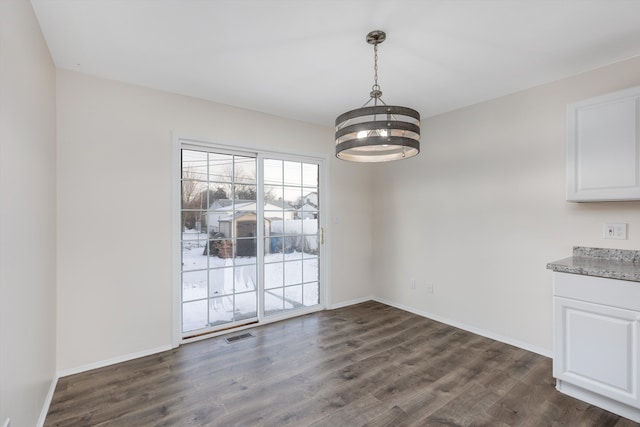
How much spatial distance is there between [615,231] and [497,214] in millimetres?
897

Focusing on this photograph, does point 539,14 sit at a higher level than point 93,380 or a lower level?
higher

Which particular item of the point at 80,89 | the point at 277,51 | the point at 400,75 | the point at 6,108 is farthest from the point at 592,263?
the point at 80,89

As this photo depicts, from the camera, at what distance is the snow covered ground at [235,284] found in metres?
3.18

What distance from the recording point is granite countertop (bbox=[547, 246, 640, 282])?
1985 millimetres

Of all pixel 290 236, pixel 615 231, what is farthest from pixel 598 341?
pixel 290 236

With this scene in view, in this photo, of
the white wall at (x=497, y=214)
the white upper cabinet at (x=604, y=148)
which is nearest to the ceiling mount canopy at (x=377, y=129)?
the white upper cabinet at (x=604, y=148)

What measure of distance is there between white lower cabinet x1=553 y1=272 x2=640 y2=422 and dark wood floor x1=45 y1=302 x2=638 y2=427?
13cm

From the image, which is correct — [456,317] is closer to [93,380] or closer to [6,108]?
[93,380]

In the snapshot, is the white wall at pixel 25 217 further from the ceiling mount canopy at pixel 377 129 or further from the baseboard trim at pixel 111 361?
the ceiling mount canopy at pixel 377 129

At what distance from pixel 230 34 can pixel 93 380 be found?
2.80 m

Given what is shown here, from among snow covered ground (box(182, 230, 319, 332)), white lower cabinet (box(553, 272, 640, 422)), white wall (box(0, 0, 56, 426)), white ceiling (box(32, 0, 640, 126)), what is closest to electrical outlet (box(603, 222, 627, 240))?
white lower cabinet (box(553, 272, 640, 422))

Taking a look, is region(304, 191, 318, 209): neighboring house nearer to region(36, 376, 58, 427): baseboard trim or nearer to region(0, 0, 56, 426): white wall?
region(0, 0, 56, 426): white wall

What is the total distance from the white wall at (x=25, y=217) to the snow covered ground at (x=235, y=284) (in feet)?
3.65

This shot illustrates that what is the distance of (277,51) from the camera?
7.48 ft
